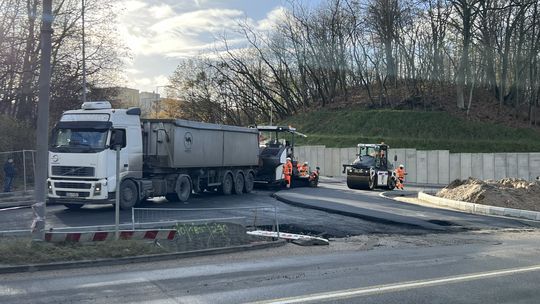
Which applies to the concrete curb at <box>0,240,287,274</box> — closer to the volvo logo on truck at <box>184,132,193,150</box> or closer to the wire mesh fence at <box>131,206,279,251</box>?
the wire mesh fence at <box>131,206,279,251</box>

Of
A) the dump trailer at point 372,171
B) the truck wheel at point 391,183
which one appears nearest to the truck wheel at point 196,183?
the dump trailer at point 372,171

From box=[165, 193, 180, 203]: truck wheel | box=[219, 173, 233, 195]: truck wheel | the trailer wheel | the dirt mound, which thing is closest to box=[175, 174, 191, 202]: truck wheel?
box=[165, 193, 180, 203]: truck wheel

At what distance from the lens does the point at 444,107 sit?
58.0m

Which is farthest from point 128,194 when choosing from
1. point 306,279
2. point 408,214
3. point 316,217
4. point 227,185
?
point 306,279

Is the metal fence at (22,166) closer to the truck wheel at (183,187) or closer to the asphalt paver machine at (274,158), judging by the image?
the truck wheel at (183,187)

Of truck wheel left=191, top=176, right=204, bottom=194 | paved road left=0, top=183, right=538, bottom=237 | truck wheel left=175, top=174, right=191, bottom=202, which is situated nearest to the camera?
paved road left=0, top=183, right=538, bottom=237

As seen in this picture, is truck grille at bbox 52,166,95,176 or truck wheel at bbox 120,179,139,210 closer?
truck grille at bbox 52,166,95,176

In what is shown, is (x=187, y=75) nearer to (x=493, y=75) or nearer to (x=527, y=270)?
(x=493, y=75)

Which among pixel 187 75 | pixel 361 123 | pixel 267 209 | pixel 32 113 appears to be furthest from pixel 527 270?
pixel 187 75

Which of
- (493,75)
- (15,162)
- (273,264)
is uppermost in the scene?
(493,75)

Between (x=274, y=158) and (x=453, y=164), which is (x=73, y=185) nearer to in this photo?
(x=274, y=158)

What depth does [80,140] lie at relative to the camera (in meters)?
18.0

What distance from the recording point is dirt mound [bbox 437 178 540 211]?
2180 cm

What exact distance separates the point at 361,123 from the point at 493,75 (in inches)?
539
